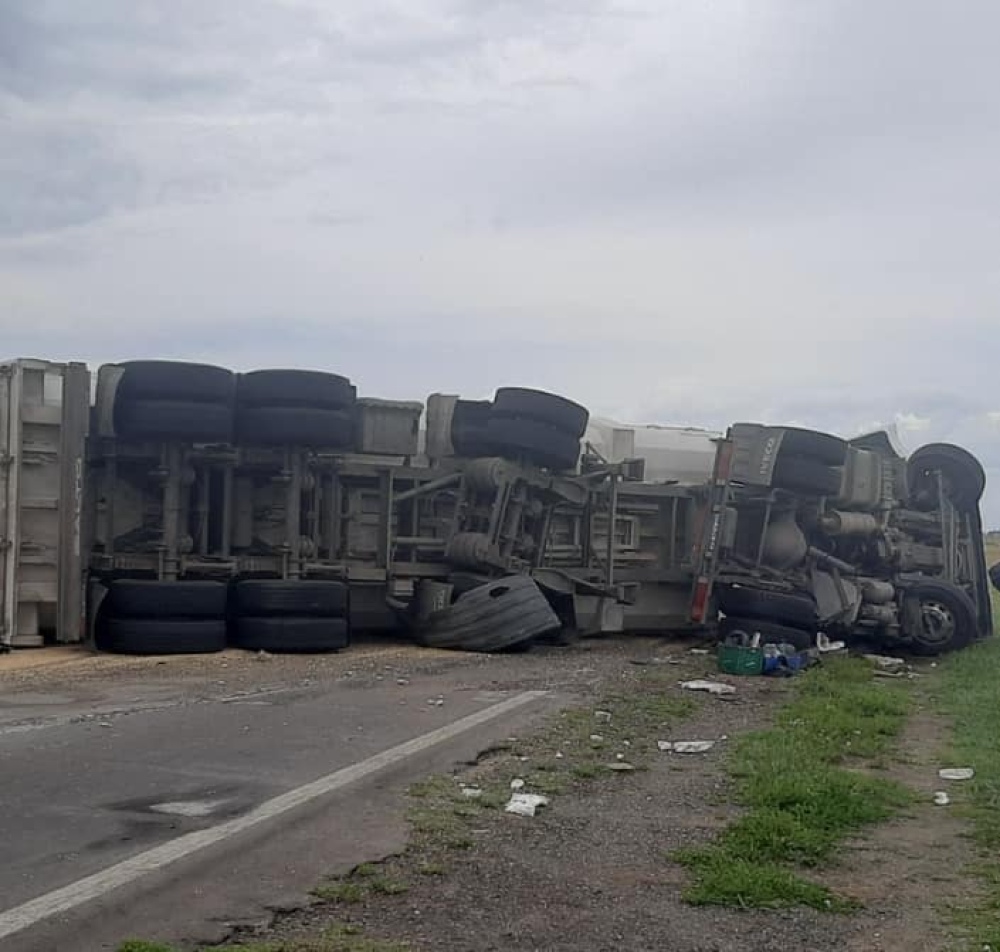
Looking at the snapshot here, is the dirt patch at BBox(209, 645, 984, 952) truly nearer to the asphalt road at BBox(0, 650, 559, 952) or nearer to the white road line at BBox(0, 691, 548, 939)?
the asphalt road at BBox(0, 650, 559, 952)

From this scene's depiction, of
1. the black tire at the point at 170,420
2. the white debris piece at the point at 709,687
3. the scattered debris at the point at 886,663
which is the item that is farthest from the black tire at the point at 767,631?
the black tire at the point at 170,420

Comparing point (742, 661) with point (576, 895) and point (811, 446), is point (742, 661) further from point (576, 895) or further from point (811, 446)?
point (576, 895)

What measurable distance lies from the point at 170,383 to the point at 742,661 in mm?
5481

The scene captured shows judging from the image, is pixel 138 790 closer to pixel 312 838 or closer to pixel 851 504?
pixel 312 838

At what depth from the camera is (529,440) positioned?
13.7 m

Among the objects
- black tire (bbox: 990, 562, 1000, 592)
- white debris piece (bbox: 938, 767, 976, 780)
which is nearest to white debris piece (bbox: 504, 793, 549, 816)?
white debris piece (bbox: 938, 767, 976, 780)

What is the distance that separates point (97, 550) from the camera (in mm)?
12492

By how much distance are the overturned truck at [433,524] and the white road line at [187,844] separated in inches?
200

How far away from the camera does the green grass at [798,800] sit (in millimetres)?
4992

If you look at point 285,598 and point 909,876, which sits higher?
point 285,598

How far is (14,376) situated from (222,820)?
24.0ft

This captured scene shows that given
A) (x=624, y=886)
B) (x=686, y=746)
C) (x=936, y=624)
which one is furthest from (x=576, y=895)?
(x=936, y=624)

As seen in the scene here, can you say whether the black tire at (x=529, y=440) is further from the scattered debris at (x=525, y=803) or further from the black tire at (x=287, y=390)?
the scattered debris at (x=525, y=803)

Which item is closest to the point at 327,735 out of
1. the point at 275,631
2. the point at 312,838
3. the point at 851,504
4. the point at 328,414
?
the point at 312,838
